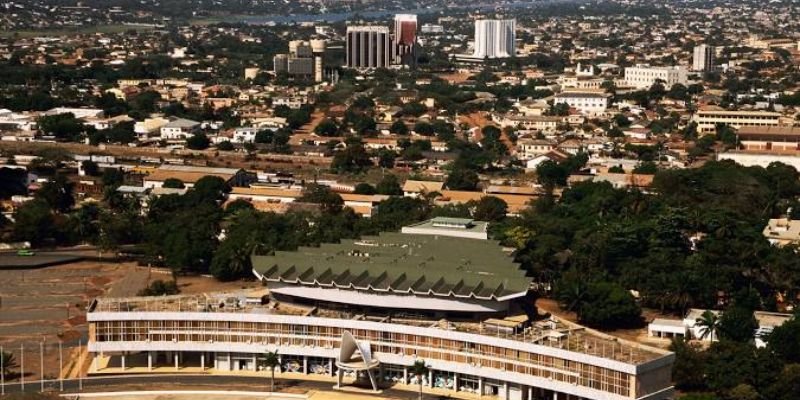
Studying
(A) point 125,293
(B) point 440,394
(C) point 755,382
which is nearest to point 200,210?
(A) point 125,293

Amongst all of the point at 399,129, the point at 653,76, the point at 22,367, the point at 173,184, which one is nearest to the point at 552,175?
the point at 173,184

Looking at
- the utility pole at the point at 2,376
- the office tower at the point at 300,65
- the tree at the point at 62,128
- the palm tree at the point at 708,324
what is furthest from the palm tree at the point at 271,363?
the office tower at the point at 300,65

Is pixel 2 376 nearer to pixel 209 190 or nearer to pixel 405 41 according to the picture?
pixel 209 190

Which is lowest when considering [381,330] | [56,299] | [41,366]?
[56,299]

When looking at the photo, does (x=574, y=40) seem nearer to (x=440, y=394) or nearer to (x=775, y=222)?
(x=775, y=222)

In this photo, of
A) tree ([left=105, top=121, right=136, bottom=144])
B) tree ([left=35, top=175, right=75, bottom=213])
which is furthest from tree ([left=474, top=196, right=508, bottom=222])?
tree ([left=105, top=121, right=136, bottom=144])

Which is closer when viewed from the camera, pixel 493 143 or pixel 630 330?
pixel 630 330

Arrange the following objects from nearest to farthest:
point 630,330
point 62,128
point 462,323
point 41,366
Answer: point 462,323, point 41,366, point 630,330, point 62,128
